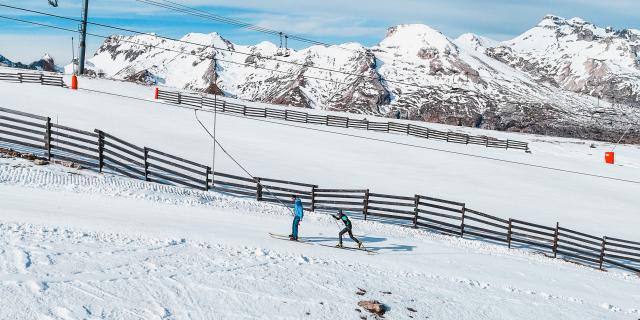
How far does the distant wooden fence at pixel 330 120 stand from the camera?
175ft

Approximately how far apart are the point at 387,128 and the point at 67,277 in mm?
47294

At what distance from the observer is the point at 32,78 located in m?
49.4

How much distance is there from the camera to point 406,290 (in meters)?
14.1

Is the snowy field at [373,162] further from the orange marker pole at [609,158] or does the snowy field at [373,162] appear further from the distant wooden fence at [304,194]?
the distant wooden fence at [304,194]

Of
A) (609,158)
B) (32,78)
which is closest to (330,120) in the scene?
(609,158)

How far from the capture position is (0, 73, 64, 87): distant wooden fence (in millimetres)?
47969

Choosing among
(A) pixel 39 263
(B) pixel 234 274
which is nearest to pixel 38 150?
(A) pixel 39 263

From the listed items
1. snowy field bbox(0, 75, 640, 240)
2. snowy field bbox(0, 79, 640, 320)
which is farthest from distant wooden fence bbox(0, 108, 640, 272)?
snowy field bbox(0, 75, 640, 240)

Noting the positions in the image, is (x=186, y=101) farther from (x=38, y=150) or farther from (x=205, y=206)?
(x=205, y=206)

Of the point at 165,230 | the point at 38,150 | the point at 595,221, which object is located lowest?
the point at 595,221

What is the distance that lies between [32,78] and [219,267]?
45466mm

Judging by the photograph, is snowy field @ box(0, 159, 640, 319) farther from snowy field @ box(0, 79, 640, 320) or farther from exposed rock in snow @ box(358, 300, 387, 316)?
exposed rock in snow @ box(358, 300, 387, 316)

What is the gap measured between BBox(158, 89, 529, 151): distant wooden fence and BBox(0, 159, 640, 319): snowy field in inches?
1311

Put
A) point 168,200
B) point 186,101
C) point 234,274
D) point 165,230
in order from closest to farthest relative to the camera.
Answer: point 234,274 → point 165,230 → point 168,200 → point 186,101
